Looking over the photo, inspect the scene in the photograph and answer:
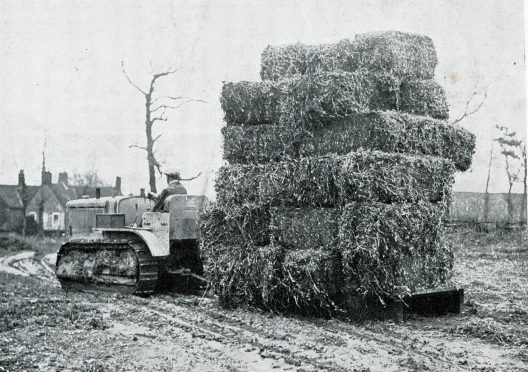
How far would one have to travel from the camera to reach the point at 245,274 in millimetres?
8570

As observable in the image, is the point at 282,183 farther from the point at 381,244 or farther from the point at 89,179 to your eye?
the point at 89,179

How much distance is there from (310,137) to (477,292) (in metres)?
4.45

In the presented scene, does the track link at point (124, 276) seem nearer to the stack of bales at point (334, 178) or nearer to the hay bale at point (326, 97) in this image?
the stack of bales at point (334, 178)

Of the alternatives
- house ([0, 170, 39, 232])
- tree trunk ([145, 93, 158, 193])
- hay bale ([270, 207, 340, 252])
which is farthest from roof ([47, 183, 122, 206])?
hay bale ([270, 207, 340, 252])

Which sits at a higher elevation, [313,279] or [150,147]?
[150,147]

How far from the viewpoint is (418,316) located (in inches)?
330

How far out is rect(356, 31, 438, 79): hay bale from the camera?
8.88m

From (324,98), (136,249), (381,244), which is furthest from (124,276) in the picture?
(381,244)

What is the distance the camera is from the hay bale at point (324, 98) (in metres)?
8.06

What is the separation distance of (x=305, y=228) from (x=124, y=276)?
4566mm

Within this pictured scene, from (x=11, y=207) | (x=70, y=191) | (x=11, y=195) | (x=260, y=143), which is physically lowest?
(x=11, y=207)

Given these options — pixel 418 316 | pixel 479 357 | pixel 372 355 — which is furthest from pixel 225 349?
pixel 418 316

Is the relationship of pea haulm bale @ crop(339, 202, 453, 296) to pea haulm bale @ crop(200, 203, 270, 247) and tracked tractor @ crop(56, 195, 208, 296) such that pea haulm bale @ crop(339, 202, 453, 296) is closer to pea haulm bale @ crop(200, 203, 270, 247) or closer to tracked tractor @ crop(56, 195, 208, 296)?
pea haulm bale @ crop(200, 203, 270, 247)

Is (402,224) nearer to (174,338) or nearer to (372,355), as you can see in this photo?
(372,355)
